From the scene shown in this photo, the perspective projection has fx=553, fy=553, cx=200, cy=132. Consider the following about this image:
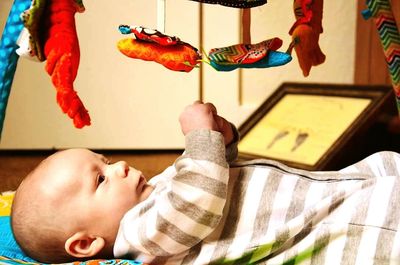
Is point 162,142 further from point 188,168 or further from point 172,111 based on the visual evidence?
point 188,168

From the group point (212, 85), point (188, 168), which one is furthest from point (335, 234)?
point (212, 85)

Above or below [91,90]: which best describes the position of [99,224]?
below

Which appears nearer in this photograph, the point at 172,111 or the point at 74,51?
the point at 74,51

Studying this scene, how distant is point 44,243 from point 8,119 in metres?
1.15

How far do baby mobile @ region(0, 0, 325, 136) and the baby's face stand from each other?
125mm

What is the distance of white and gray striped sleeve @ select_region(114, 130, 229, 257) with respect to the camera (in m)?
0.70

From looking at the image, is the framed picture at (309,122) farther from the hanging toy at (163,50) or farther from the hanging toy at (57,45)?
the hanging toy at (57,45)

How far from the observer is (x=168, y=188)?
756mm

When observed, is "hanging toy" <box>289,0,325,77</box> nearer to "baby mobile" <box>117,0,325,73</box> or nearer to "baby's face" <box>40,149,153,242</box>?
"baby mobile" <box>117,0,325,73</box>

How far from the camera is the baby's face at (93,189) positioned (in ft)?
2.47

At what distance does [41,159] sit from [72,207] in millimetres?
1076

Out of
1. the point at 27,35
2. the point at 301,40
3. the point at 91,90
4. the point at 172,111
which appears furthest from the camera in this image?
the point at 172,111

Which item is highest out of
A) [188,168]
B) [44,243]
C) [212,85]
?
[212,85]

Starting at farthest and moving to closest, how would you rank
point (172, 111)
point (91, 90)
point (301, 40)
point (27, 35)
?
point (172, 111) → point (91, 90) → point (301, 40) → point (27, 35)
